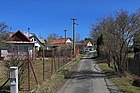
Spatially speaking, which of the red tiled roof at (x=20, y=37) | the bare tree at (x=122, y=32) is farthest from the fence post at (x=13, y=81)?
the red tiled roof at (x=20, y=37)

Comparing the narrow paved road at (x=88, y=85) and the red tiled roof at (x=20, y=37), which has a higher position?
the red tiled roof at (x=20, y=37)

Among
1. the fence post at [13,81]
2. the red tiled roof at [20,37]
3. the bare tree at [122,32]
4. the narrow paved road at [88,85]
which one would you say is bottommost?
the narrow paved road at [88,85]

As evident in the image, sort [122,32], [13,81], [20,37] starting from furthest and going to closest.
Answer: [20,37] → [122,32] → [13,81]

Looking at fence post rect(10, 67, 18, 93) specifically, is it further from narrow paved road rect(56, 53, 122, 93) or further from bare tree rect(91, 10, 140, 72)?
bare tree rect(91, 10, 140, 72)

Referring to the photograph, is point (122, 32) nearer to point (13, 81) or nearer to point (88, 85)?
point (88, 85)

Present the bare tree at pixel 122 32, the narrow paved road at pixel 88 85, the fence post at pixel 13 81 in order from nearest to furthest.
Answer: the fence post at pixel 13 81 → the narrow paved road at pixel 88 85 → the bare tree at pixel 122 32

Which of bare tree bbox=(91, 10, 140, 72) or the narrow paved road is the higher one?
bare tree bbox=(91, 10, 140, 72)

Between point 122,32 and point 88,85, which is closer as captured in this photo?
point 88,85

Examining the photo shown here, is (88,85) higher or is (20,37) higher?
(20,37)

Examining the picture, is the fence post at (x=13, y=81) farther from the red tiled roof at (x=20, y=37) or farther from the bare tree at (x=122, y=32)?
the red tiled roof at (x=20, y=37)

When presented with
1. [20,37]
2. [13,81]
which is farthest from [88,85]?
[20,37]

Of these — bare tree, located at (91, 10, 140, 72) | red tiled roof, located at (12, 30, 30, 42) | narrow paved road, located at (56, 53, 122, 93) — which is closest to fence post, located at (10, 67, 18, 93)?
narrow paved road, located at (56, 53, 122, 93)

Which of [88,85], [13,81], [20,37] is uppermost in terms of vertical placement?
[20,37]

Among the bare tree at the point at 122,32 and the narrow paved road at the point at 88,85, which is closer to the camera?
the narrow paved road at the point at 88,85
